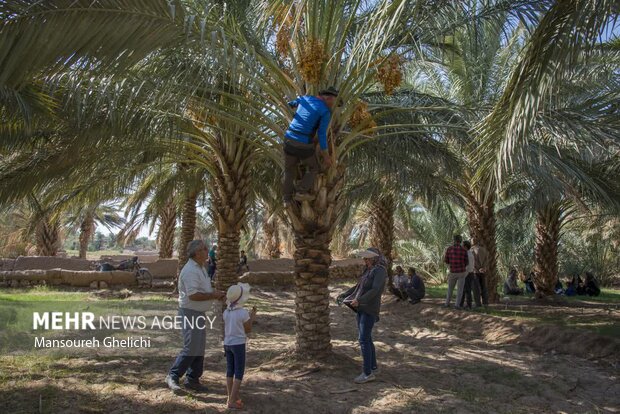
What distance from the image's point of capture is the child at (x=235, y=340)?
495cm

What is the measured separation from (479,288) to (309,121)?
23.4ft

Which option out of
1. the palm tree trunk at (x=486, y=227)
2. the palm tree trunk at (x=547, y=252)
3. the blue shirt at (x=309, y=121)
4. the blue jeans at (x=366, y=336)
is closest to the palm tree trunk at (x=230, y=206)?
the blue shirt at (x=309, y=121)

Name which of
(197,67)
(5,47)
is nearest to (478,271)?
(197,67)

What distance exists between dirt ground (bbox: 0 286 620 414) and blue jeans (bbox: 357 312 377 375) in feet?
0.78

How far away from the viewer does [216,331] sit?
9133 millimetres

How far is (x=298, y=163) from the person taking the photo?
257 inches

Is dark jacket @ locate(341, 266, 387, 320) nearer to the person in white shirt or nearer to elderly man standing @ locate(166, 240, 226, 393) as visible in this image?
elderly man standing @ locate(166, 240, 226, 393)

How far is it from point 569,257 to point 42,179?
2601cm

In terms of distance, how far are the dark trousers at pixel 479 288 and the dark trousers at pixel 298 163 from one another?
6.27 m

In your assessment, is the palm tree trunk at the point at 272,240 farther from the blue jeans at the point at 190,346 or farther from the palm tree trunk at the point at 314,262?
the blue jeans at the point at 190,346

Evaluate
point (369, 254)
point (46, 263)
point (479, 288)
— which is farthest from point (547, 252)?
point (46, 263)

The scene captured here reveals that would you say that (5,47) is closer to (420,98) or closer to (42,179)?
(42,179)

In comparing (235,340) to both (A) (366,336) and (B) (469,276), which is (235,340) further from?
(B) (469,276)

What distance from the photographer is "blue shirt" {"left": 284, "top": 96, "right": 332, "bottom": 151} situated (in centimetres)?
595
